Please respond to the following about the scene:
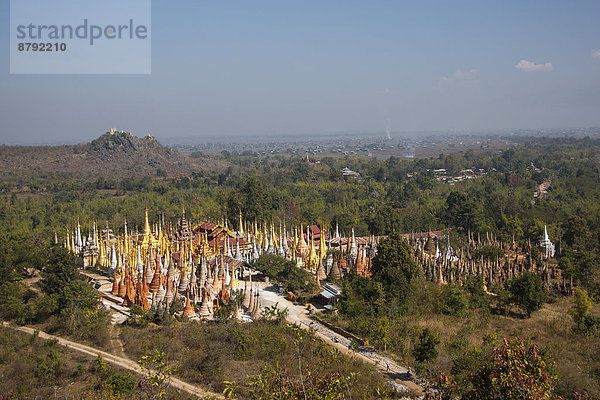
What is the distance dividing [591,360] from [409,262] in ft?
36.9

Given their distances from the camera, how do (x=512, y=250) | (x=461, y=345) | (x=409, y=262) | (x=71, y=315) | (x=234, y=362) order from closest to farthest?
(x=234, y=362) → (x=461, y=345) → (x=71, y=315) → (x=409, y=262) → (x=512, y=250)

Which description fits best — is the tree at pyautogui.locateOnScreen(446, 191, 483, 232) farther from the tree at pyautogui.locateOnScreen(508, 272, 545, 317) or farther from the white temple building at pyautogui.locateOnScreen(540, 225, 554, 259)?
the tree at pyautogui.locateOnScreen(508, 272, 545, 317)

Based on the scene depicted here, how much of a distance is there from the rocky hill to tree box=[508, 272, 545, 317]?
100822 mm

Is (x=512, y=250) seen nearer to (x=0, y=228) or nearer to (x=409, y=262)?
(x=409, y=262)

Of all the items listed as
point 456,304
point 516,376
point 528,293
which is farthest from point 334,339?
point 516,376

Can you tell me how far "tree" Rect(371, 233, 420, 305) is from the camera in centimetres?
2844

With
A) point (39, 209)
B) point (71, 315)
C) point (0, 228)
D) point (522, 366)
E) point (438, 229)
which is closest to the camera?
point (522, 366)

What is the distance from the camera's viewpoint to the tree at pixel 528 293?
28.8 metres

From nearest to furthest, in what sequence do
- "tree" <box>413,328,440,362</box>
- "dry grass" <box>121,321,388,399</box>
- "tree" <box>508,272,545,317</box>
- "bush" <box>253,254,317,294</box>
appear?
"dry grass" <box>121,321,388,399</box>
"tree" <box>413,328,440,362</box>
"tree" <box>508,272,545,317</box>
"bush" <box>253,254,317,294</box>

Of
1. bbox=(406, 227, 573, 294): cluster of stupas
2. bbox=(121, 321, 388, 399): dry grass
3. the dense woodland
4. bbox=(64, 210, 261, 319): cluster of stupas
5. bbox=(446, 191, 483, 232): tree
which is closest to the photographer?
bbox=(121, 321, 388, 399): dry grass

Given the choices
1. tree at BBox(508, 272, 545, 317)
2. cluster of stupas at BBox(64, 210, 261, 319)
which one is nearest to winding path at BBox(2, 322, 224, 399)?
cluster of stupas at BBox(64, 210, 261, 319)

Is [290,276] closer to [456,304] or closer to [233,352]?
[456,304]

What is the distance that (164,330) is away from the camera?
76.7ft

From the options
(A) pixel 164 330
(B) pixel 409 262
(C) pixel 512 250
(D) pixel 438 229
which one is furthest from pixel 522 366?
(D) pixel 438 229
